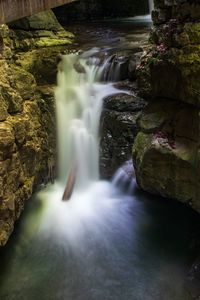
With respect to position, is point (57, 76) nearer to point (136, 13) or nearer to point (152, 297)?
point (152, 297)

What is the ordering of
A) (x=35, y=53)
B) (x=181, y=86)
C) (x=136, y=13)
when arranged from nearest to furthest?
(x=181, y=86)
(x=35, y=53)
(x=136, y=13)

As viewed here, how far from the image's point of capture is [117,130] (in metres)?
8.59

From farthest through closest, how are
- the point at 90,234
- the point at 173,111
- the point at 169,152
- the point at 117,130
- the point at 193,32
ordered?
the point at 117,130 → the point at 90,234 → the point at 173,111 → the point at 169,152 → the point at 193,32

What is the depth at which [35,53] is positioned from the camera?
35.7 ft

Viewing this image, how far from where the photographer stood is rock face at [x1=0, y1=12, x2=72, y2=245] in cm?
644

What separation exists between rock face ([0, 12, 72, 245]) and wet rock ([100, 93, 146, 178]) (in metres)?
1.23

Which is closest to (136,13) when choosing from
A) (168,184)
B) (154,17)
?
(154,17)

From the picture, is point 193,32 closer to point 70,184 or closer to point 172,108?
point 172,108

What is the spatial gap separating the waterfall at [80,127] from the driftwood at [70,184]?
163mm

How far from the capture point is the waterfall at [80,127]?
877cm

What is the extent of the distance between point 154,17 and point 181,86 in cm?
142

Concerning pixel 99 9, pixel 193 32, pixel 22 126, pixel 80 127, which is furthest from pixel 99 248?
pixel 99 9

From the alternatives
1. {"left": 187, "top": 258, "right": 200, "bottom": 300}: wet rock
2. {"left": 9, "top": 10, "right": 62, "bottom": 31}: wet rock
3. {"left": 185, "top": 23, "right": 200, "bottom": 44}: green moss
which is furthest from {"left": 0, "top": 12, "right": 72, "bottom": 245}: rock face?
{"left": 185, "top": 23, "right": 200, "bottom": 44}: green moss

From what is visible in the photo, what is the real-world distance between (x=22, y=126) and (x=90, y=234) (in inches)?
93.9
